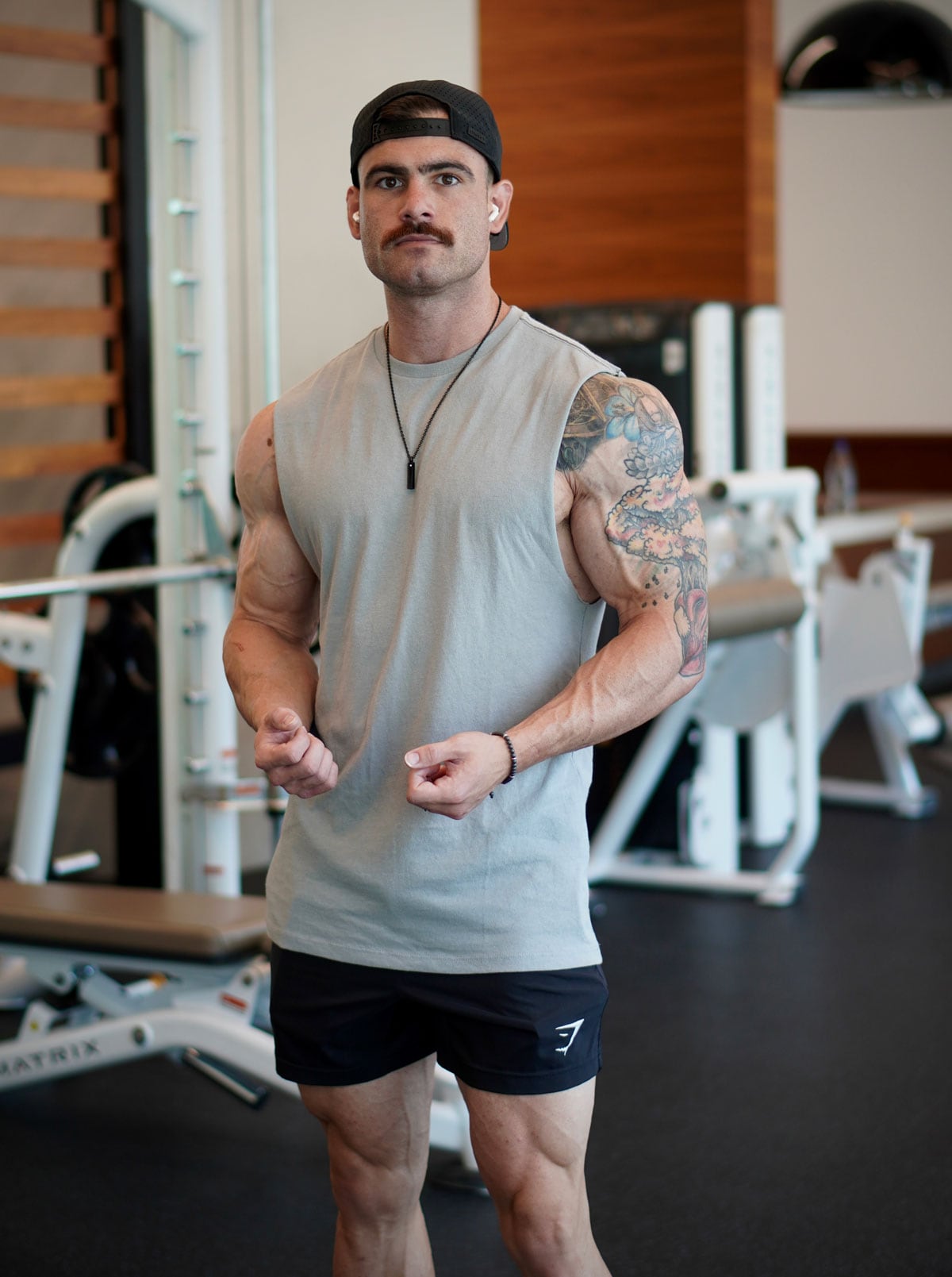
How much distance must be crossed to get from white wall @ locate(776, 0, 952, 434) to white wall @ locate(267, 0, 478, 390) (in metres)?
4.96

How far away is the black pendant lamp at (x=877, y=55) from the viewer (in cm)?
406

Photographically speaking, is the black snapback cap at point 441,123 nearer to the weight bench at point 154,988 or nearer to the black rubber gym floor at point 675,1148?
the weight bench at point 154,988

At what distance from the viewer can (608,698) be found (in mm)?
1365

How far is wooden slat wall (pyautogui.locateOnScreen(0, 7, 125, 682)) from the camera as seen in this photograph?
12.4 feet

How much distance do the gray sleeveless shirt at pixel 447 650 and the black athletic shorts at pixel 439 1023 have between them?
2 cm

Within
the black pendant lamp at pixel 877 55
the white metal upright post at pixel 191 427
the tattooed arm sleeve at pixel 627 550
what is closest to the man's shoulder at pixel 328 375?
the tattooed arm sleeve at pixel 627 550

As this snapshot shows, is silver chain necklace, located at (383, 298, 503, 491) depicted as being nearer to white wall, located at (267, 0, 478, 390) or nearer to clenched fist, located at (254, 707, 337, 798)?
clenched fist, located at (254, 707, 337, 798)

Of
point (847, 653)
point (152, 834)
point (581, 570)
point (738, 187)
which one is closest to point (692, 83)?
point (738, 187)

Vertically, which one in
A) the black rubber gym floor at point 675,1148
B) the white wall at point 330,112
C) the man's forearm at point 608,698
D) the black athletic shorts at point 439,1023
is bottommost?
the black rubber gym floor at point 675,1148

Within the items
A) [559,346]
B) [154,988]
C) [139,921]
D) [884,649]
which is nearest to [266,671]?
[559,346]

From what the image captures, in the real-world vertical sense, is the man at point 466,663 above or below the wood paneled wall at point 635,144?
below

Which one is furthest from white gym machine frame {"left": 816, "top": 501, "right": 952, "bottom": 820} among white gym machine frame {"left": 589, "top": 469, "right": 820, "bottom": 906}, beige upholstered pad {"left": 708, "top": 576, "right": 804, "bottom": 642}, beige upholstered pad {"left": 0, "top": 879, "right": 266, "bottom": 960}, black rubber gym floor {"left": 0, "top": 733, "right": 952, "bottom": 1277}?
beige upholstered pad {"left": 0, "top": 879, "right": 266, "bottom": 960}

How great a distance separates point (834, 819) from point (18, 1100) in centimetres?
283

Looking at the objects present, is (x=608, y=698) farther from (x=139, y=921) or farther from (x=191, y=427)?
(x=191, y=427)
